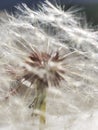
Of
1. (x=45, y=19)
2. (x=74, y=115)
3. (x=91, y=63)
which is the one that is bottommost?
(x=74, y=115)

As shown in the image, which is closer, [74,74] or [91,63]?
[74,74]

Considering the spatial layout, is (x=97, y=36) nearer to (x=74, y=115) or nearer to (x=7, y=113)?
(x=74, y=115)

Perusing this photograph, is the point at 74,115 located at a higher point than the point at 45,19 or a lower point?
lower

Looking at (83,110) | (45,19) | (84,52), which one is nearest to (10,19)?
(45,19)

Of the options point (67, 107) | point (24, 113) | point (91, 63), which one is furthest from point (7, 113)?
point (91, 63)

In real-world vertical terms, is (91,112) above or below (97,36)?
below

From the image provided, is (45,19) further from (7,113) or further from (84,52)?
(7,113)
